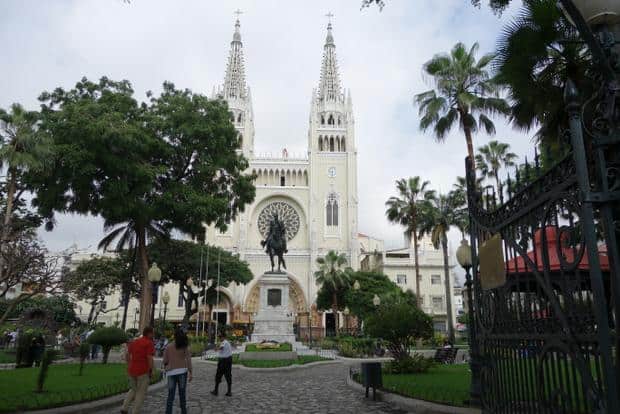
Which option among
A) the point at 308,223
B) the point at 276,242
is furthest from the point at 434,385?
the point at 308,223

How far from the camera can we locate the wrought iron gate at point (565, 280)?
331 cm

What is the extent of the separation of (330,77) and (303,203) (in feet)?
64.4

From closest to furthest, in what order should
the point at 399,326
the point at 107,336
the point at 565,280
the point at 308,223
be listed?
the point at 565,280 < the point at 399,326 < the point at 107,336 < the point at 308,223

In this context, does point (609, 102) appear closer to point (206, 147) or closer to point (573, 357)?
point (573, 357)

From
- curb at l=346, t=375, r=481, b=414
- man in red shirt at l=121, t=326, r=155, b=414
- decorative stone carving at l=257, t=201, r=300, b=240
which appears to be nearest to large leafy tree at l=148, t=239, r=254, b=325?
decorative stone carving at l=257, t=201, r=300, b=240

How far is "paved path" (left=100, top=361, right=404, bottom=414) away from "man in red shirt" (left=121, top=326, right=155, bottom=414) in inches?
52.0

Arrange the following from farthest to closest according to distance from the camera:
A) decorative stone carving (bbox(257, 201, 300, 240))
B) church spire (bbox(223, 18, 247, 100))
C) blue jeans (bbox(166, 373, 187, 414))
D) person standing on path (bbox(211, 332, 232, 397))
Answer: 1. church spire (bbox(223, 18, 247, 100))
2. decorative stone carving (bbox(257, 201, 300, 240))
3. person standing on path (bbox(211, 332, 232, 397))
4. blue jeans (bbox(166, 373, 187, 414))

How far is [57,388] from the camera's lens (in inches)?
430

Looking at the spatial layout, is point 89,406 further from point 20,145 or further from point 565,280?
point 20,145

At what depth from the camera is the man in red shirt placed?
800cm

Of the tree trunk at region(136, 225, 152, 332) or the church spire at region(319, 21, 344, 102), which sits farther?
the church spire at region(319, 21, 344, 102)

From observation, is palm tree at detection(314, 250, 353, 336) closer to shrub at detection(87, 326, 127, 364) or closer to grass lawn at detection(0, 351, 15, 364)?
grass lawn at detection(0, 351, 15, 364)

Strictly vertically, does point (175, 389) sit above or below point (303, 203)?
below

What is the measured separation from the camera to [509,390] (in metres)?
5.23
